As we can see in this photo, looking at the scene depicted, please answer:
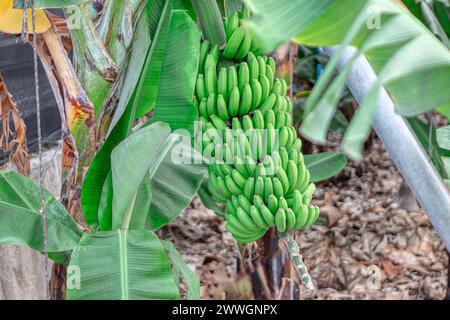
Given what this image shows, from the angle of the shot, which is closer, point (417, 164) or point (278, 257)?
point (417, 164)

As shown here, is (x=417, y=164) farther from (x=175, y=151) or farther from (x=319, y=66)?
(x=319, y=66)

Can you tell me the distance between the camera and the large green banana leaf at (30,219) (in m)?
1.08

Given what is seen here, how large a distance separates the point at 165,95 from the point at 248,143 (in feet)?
0.59

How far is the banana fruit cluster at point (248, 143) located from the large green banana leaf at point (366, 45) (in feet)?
0.66

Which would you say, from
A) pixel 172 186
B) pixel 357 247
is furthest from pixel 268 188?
pixel 357 247

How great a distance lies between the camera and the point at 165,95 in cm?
107

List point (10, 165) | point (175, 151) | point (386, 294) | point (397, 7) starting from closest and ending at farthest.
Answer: point (397, 7) → point (175, 151) → point (10, 165) → point (386, 294)

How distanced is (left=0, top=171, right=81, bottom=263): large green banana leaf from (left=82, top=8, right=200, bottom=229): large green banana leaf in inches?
2.0

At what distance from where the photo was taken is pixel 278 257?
1766mm

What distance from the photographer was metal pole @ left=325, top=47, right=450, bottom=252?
3.23 feet

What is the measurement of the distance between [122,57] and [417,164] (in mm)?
543

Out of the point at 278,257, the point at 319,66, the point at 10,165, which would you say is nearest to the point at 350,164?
the point at 319,66

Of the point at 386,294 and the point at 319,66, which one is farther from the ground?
the point at 319,66

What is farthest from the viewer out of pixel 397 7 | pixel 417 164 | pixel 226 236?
pixel 226 236
